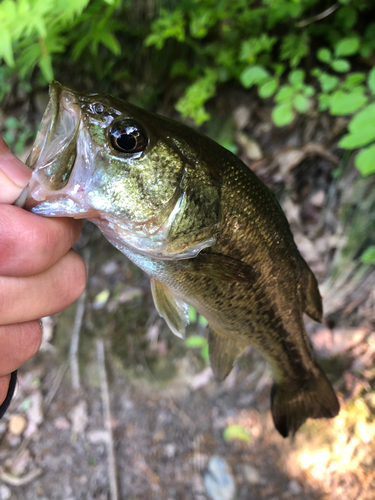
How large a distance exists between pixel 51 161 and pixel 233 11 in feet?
6.16

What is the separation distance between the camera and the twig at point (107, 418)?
6.86 feet

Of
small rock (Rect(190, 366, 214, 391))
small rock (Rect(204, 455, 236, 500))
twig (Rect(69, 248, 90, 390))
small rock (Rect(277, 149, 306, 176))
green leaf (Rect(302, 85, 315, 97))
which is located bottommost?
twig (Rect(69, 248, 90, 390))

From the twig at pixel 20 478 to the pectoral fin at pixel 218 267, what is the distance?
2283 mm

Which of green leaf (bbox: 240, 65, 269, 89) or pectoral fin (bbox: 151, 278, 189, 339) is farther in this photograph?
green leaf (bbox: 240, 65, 269, 89)

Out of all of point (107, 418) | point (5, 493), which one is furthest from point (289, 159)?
point (5, 493)

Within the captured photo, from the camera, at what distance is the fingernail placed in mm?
750

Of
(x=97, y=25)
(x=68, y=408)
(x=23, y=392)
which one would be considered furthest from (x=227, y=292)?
(x=23, y=392)

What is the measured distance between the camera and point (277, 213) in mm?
991

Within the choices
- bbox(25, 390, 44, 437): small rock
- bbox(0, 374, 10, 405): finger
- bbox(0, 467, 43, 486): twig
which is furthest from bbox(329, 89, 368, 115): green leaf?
bbox(0, 467, 43, 486): twig

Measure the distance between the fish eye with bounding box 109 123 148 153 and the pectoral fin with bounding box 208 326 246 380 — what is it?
81 centimetres

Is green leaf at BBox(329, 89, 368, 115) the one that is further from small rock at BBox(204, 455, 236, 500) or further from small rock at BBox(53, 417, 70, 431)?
small rock at BBox(53, 417, 70, 431)

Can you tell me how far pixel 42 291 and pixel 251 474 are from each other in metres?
1.96

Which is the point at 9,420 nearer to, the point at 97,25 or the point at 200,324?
the point at 200,324

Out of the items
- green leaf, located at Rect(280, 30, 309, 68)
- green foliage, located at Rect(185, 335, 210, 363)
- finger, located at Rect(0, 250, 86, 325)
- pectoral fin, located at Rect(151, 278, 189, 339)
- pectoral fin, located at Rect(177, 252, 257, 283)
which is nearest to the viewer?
finger, located at Rect(0, 250, 86, 325)
